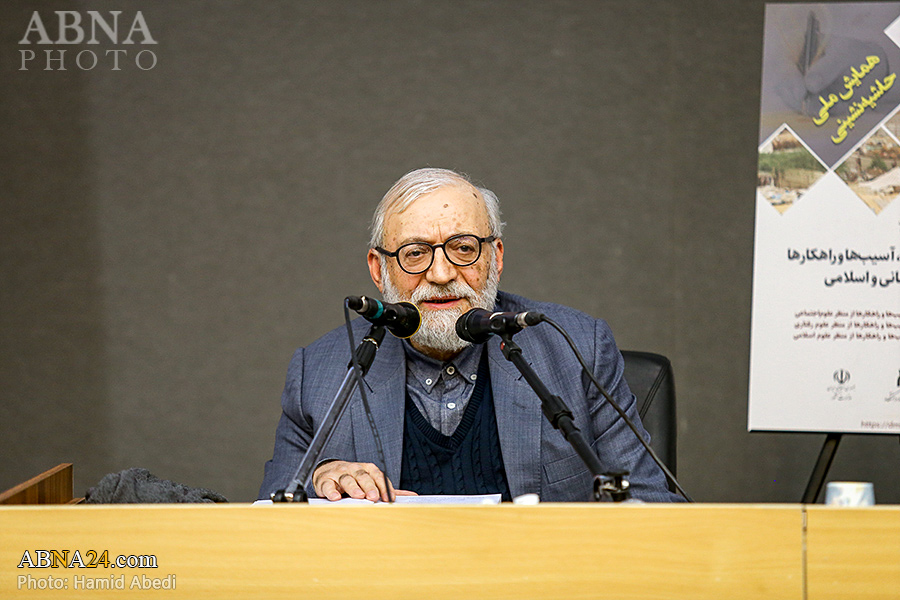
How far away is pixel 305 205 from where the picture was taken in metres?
3.77

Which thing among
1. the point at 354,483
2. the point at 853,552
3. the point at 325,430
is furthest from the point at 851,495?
the point at 354,483

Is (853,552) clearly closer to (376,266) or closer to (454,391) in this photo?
(454,391)

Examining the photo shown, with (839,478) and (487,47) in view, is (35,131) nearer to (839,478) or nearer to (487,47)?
(487,47)

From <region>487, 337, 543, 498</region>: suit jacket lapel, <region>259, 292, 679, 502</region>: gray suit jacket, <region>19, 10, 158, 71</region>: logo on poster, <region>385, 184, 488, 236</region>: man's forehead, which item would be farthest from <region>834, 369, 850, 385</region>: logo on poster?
<region>19, 10, 158, 71</region>: logo on poster

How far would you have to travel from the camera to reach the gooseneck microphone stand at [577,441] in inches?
47.4

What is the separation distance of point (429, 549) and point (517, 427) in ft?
3.27

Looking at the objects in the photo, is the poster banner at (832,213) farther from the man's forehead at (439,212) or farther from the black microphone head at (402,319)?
the black microphone head at (402,319)

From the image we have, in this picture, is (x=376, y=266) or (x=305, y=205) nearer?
(x=376, y=266)

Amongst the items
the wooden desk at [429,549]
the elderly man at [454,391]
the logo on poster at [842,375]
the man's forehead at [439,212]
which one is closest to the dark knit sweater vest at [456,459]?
the elderly man at [454,391]

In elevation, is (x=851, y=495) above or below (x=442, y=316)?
below

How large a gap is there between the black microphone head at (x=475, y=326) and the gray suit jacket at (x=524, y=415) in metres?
0.59

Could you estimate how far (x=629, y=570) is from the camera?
1.07 m

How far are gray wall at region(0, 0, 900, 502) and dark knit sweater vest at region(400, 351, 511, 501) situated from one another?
1731 millimetres

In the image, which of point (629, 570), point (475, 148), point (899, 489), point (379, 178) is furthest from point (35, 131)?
point (899, 489)
